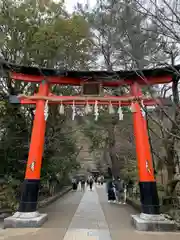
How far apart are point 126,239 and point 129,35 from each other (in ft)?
18.8

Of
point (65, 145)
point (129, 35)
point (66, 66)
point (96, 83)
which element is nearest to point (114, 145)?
point (65, 145)

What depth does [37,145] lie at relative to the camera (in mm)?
8805

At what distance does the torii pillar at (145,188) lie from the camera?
7578mm

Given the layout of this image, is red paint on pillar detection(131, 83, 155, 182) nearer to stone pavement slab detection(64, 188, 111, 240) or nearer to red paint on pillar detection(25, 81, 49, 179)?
stone pavement slab detection(64, 188, 111, 240)

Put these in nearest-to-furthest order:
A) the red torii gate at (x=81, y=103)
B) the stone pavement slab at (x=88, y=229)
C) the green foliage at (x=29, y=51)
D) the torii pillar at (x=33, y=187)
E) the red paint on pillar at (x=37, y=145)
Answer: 1. the stone pavement slab at (x=88, y=229)
2. the torii pillar at (x=33, y=187)
3. the red torii gate at (x=81, y=103)
4. the red paint on pillar at (x=37, y=145)
5. the green foliage at (x=29, y=51)

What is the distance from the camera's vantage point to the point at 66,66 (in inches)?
512

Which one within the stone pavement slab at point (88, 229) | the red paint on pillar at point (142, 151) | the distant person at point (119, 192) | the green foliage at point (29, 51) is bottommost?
the stone pavement slab at point (88, 229)

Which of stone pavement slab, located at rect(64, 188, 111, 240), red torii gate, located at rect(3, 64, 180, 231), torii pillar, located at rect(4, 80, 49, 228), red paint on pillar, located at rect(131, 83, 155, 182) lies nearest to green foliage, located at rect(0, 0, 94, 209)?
red torii gate, located at rect(3, 64, 180, 231)

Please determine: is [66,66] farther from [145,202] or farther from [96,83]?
[145,202]

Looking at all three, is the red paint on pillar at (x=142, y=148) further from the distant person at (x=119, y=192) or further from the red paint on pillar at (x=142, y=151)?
the distant person at (x=119, y=192)

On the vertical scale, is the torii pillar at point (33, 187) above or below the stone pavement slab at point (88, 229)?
above

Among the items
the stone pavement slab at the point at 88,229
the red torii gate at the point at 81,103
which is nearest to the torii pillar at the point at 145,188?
the red torii gate at the point at 81,103

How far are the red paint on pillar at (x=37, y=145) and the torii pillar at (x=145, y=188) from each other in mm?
3813

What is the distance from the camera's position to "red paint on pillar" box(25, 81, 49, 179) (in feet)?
27.9
